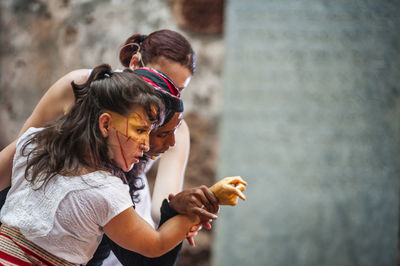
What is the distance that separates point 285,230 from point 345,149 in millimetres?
481

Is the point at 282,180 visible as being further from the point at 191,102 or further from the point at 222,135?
the point at 191,102

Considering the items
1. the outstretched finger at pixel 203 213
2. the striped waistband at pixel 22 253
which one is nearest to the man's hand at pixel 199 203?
the outstretched finger at pixel 203 213

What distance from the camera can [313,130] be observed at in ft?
7.84

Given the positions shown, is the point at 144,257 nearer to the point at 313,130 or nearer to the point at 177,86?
the point at 177,86

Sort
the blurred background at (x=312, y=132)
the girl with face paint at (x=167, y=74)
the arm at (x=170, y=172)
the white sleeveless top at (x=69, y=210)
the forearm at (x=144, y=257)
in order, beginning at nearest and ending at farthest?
the white sleeveless top at (x=69, y=210), the forearm at (x=144, y=257), the girl with face paint at (x=167, y=74), the arm at (x=170, y=172), the blurred background at (x=312, y=132)

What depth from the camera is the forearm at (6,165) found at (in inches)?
46.4

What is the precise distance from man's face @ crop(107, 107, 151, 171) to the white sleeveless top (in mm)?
54

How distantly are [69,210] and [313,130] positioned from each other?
160 cm

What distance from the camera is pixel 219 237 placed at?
2369mm

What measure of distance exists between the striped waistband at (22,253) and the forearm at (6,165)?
176 millimetres

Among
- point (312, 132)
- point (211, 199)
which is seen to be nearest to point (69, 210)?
point (211, 199)

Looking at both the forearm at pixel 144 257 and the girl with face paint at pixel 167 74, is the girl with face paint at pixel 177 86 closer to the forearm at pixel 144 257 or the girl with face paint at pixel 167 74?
the girl with face paint at pixel 167 74

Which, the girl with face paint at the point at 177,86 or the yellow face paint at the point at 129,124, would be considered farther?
the girl with face paint at the point at 177,86

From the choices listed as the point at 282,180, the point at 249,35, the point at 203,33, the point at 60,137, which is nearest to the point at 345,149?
the point at 282,180
